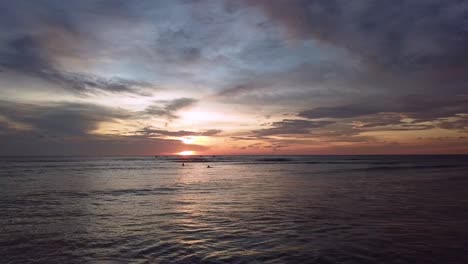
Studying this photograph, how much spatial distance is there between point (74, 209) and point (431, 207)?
2558 cm

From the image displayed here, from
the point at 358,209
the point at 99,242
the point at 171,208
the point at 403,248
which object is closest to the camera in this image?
the point at 403,248

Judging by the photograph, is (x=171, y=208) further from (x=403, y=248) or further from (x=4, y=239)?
(x=403, y=248)

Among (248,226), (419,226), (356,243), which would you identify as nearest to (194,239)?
(248,226)

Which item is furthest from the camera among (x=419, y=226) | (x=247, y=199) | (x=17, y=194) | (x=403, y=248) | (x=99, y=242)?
(x=17, y=194)

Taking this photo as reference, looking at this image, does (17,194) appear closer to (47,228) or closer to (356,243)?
(47,228)

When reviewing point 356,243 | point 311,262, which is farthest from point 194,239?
point 356,243

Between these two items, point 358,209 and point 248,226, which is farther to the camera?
point 358,209

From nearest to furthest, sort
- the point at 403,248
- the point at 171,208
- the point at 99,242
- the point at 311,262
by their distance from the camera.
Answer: the point at 311,262 → the point at 403,248 → the point at 99,242 → the point at 171,208

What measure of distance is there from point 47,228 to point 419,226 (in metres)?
20.1

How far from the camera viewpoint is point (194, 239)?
52.2 ft

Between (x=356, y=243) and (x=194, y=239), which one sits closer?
(x=356, y=243)

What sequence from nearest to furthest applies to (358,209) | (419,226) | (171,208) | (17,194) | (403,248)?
1. (403,248)
2. (419,226)
3. (358,209)
4. (171,208)
5. (17,194)

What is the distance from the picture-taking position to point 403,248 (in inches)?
549

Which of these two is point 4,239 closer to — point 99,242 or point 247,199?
point 99,242
